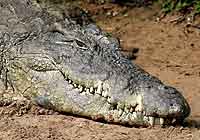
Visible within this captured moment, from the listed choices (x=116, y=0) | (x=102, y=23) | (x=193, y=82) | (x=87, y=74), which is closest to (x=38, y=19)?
(x=87, y=74)

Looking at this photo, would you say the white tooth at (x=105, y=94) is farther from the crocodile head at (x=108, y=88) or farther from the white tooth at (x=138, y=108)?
the white tooth at (x=138, y=108)

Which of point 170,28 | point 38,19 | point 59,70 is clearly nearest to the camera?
point 59,70

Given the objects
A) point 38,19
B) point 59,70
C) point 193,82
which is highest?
point 38,19

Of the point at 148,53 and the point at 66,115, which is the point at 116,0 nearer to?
the point at 148,53

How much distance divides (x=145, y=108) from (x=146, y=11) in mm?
5079

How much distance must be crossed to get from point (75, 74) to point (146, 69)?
2587 millimetres

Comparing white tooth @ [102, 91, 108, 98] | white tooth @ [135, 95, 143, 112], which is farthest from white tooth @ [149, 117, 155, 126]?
white tooth @ [102, 91, 108, 98]

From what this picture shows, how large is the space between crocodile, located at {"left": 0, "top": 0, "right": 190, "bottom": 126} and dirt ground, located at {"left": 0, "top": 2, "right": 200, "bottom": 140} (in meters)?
0.11

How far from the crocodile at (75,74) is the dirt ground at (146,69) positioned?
0.35 feet

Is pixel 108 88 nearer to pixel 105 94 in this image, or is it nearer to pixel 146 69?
pixel 105 94

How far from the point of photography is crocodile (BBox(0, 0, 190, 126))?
4.88 m

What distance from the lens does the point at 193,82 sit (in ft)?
23.3

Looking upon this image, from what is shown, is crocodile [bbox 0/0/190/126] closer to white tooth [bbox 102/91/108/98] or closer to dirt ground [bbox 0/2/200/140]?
white tooth [bbox 102/91/108/98]

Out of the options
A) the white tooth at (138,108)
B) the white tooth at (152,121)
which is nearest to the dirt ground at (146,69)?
the white tooth at (152,121)
